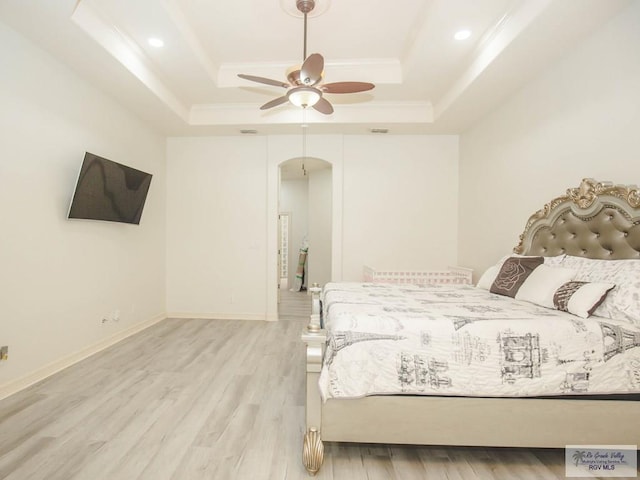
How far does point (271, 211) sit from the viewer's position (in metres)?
4.61

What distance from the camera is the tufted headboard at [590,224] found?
201 cm

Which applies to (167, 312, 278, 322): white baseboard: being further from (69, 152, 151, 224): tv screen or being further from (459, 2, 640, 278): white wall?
(459, 2, 640, 278): white wall

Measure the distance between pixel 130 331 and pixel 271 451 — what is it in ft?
9.48

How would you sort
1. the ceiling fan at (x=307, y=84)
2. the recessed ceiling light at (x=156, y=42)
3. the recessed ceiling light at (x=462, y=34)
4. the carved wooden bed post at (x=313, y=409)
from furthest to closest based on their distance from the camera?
the recessed ceiling light at (x=156, y=42) → the recessed ceiling light at (x=462, y=34) → the ceiling fan at (x=307, y=84) → the carved wooden bed post at (x=313, y=409)

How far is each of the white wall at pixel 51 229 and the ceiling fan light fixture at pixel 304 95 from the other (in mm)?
2082

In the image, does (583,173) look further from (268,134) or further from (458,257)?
(268,134)

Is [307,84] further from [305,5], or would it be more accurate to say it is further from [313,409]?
[313,409]

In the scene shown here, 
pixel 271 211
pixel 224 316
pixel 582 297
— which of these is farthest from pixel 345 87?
pixel 224 316

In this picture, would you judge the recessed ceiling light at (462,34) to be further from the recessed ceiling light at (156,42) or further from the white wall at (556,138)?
the recessed ceiling light at (156,42)

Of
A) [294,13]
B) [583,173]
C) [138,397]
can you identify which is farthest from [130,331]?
[583,173]

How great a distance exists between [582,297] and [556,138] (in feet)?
4.98

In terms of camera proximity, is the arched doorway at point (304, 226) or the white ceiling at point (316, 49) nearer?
the white ceiling at point (316, 49)

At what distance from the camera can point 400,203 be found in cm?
456

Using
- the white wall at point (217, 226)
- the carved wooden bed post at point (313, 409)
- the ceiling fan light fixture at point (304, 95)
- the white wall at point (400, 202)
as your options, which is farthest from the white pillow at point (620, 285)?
the white wall at point (217, 226)
